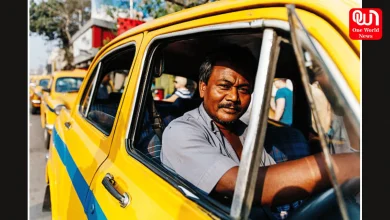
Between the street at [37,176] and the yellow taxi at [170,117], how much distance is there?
61.6 inches

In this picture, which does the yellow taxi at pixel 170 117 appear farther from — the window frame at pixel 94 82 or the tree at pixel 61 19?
the tree at pixel 61 19

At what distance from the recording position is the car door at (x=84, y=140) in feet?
6.34

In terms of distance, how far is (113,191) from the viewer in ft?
5.08

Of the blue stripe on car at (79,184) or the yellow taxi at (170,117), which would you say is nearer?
the yellow taxi at (170,117)

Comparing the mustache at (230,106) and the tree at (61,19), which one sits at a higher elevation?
the tree at (61,19)

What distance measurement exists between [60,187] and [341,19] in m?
2.07

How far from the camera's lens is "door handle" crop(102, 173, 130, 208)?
145 cm

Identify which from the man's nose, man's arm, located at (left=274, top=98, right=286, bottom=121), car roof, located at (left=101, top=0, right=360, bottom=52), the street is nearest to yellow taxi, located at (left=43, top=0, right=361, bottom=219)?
car roof, located at (left=101, top=0, right=360, bottom=52)

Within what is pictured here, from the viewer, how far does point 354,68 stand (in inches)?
34.6

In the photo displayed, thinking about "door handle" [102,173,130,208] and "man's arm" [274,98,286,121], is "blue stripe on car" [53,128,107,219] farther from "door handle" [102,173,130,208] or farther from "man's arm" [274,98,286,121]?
"man's arm" [274,98,286,121]

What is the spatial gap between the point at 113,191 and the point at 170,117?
36.8 inches

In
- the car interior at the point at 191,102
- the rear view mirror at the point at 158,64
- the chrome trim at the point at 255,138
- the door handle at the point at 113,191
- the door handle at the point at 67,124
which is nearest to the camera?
the chrome trim at the point at 255,138

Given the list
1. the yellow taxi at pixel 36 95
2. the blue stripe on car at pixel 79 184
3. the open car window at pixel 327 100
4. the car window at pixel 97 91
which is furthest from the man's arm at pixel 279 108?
the yellow taxi at pixel 36 95
